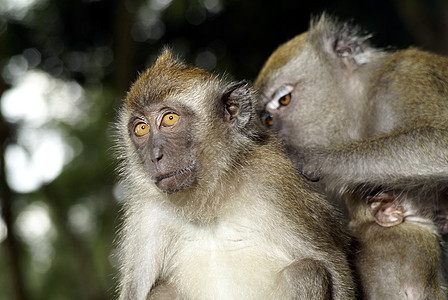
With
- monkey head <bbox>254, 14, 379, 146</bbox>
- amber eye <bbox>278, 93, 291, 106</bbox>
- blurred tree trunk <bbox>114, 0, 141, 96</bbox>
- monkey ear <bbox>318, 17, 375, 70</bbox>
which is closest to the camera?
monkey head <bbox>254, 14, 379, 146</bbox>

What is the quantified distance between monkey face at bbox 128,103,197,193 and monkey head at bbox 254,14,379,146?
5.18ft

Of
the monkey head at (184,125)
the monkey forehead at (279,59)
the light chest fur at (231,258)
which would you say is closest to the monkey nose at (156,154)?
the monkey head at (184,125)

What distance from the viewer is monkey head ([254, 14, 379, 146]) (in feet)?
17.8

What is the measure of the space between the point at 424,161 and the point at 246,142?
1.62m

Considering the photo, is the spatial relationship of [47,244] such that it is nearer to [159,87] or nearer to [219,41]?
[219,41]

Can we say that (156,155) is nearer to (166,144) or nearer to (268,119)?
(166,144)

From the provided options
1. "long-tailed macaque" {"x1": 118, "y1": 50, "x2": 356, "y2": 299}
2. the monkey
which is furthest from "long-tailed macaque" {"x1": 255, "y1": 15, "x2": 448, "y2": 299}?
"long-tailed macaque" {"x1": 118, "y1": 50, "x2": 356, "y2": 299}

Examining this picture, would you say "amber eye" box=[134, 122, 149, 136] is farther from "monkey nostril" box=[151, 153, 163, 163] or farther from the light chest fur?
the light chest fur

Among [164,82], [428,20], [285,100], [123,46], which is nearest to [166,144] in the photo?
[164,82]

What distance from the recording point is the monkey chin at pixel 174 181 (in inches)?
154

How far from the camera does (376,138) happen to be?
4770mm

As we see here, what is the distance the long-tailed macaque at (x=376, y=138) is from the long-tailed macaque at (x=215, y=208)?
39cm

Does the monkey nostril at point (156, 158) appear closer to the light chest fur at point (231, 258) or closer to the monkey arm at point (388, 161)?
the light chest fur at point (231, 258)

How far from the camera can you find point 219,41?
402 inches
